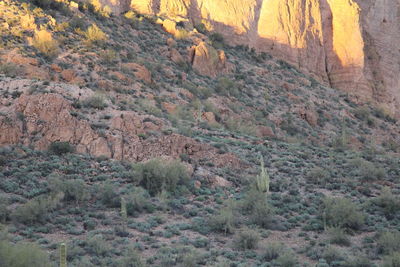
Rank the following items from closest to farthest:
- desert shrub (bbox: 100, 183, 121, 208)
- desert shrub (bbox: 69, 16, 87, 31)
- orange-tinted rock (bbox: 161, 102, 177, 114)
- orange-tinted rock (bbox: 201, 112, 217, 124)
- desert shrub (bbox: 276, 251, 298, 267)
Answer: desert shrub (bbox: 276, 251, 298, 267) → desert shrub (bbox: 100, 183, 121, 208) → orange-tinted rock (bbox: 161, 102, 177, 114) → orange-tinted rock (bbox: 201, 112, 217, 124) → desert shrub (bbox: 69, 16, 87, 31)

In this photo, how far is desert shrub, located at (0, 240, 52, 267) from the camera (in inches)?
460

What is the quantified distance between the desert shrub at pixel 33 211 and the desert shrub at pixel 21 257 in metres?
3.83

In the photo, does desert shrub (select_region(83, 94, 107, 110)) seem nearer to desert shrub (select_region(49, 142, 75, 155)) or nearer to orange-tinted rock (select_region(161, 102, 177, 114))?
desert shrub (select_region(49, 142, 75, 155))

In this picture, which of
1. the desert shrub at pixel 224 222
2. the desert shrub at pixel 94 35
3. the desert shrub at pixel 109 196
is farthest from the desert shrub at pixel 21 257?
the desert shrub at pixel 94 35

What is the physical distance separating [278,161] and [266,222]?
7.93m

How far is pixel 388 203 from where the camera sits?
2033 centimetres

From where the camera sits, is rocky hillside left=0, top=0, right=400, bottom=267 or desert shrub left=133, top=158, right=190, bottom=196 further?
desert shrub left=133, top=158, right=190, bottom=196

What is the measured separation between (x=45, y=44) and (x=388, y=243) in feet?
73.8

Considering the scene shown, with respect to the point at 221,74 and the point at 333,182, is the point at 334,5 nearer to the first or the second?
the point at 221,74

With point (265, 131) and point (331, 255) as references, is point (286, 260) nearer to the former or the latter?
point (331, 255)

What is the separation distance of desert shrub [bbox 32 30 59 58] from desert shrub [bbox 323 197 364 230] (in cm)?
1891

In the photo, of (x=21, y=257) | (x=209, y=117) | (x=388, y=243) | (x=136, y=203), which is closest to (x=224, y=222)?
(x=136, y=203)

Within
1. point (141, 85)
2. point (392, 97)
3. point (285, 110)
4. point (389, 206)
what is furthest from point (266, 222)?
point (392, 97)

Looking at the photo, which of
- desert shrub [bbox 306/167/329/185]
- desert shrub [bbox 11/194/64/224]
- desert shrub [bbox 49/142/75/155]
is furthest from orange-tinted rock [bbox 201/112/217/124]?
desert shrub [bbox 11/194/64/224]
